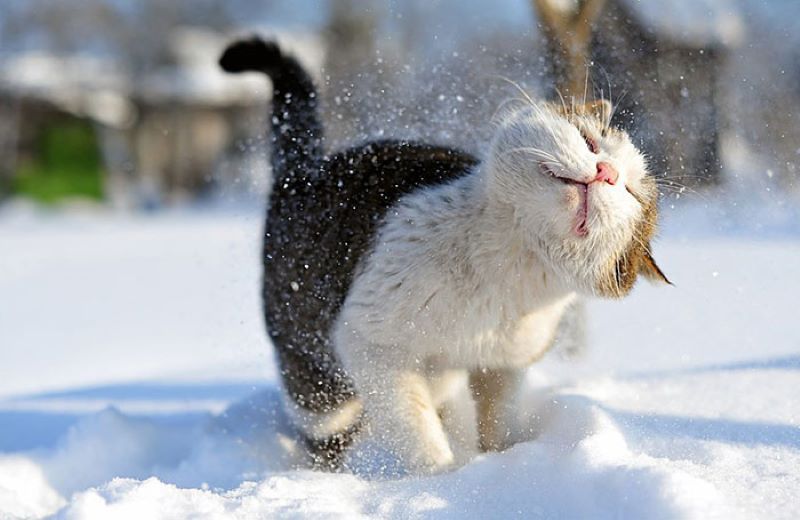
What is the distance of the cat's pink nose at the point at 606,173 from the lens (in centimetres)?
185

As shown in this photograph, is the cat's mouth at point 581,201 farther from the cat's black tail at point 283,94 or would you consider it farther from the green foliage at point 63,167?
the green foliage at point 63,167

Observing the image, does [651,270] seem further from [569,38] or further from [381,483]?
[569,38]

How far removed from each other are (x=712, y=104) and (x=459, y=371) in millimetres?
1779

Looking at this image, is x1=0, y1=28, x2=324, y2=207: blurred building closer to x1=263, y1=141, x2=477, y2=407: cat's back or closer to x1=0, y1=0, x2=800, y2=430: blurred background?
x1=0, y1=0, x2=800, y2=430: blurred background

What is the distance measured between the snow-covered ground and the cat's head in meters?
0.39

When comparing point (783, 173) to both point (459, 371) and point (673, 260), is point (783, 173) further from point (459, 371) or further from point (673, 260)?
point (459, 371)

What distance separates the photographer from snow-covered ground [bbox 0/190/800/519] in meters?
1.74

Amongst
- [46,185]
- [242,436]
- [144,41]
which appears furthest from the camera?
[144,41]

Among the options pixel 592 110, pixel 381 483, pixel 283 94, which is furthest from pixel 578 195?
pixel 283 94

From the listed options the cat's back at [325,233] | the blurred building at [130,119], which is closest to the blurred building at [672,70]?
the cat's back at [325,233]

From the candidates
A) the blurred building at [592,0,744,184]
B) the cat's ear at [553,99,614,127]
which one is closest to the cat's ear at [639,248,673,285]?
the cat's ear at [553,99,614,127]

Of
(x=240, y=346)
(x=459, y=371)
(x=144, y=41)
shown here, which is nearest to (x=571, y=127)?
(x=459, y=371)

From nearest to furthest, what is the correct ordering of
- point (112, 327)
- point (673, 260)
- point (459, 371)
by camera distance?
1. point (459, 371)
2. point (673, 260)
3. point (112, 327)

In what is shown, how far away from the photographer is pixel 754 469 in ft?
6.11
